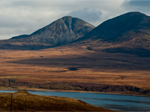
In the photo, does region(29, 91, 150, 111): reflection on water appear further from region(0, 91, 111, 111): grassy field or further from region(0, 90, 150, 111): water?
region(0, 91, 111, 111): grassy field

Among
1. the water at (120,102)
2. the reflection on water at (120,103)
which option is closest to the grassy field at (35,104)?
the water at (120,102)

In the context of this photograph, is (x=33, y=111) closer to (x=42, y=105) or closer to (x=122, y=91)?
(x=42, y=105)

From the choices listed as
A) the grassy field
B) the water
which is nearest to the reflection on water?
the water

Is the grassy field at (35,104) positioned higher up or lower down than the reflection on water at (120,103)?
higher up

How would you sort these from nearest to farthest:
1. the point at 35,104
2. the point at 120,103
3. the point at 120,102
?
the point at 35,104
the point at 120,103
the point at 120,102

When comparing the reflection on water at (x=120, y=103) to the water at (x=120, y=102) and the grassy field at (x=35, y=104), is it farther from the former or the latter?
the grassy field at (x=35, y=104)

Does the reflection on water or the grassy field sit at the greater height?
the grassy field

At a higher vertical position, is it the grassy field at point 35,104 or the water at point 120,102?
the grassy field at point 35,104

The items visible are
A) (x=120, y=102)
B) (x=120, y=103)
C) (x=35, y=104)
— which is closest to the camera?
(x=35, y=104)

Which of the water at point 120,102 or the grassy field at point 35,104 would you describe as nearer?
the grassy field at point 35,104

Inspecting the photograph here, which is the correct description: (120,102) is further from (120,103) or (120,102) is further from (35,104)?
(35,104)

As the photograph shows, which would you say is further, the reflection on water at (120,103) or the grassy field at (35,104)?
the reflection on water at (120,103)

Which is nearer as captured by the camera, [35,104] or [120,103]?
[35,104]

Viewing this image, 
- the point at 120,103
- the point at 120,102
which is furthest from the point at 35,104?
the point at 120,102
